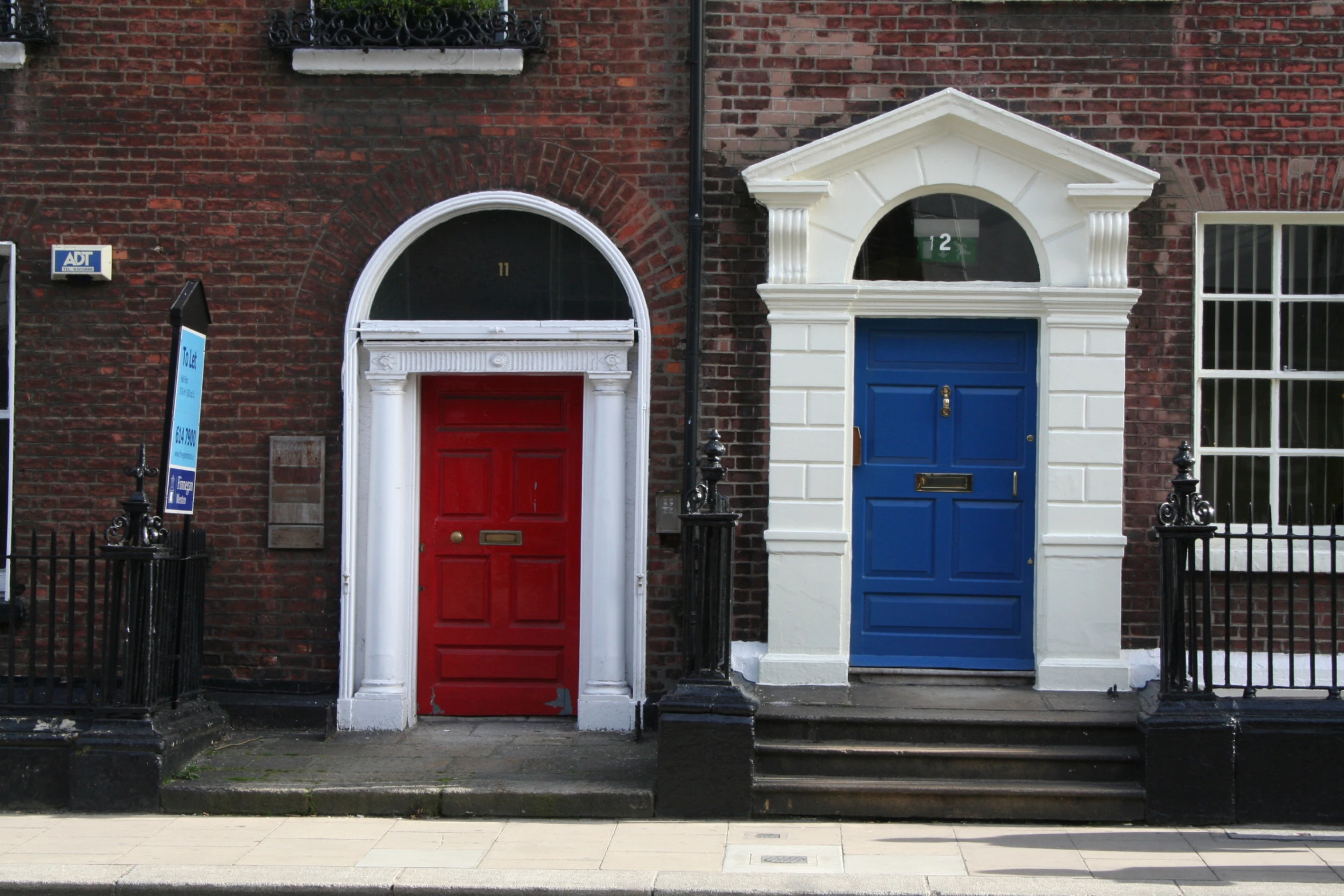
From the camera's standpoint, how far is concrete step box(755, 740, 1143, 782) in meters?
6.50

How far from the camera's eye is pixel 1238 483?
763 centimetres

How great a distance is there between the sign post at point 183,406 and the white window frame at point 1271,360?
223 inches

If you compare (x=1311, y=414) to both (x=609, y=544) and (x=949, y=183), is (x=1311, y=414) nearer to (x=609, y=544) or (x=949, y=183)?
(x=949, y=183)

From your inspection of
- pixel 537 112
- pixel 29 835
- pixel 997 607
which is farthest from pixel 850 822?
pixel 537 112

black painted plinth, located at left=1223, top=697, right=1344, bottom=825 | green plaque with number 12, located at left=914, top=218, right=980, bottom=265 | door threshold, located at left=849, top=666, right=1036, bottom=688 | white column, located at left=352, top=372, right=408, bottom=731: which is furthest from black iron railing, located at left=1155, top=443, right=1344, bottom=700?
white column, located at left=352, top=372, right=408, bottom=731

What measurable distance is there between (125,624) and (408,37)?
3.72 m

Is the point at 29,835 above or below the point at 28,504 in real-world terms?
below

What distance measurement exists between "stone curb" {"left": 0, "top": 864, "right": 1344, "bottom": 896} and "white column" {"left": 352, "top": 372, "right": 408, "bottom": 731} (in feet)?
7.24

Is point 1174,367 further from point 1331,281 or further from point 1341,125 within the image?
point 1341,125

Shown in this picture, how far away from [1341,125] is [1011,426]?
2.60 m

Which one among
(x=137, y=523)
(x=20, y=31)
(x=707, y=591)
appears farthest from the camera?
(x=20, y=31)

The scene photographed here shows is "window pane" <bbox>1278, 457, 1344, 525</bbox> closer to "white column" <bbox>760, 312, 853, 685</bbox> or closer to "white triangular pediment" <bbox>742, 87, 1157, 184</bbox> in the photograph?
"white triangular pediment" <bbox>742, 87, 1157, 184</bbox>

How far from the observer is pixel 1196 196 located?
24.6ft

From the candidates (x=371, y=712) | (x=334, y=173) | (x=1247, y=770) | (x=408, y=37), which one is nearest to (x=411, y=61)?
(x=408, y=37)
